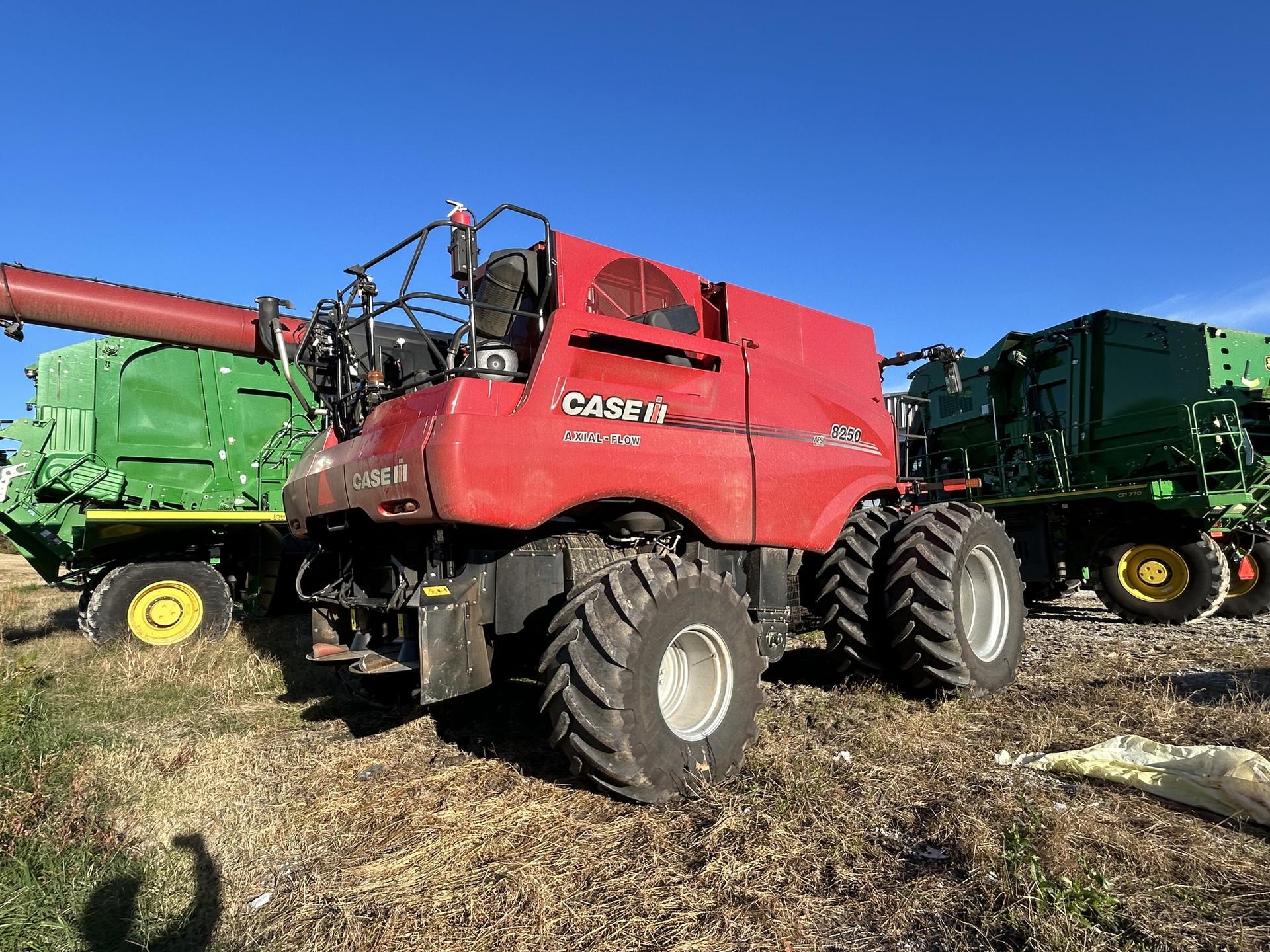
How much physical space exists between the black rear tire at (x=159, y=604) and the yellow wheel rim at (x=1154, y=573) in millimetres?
10737

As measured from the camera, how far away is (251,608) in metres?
9.82

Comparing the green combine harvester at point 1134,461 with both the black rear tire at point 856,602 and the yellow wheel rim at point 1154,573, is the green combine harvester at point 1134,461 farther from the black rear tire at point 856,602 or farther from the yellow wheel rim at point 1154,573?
the black rear tire at point 856,602

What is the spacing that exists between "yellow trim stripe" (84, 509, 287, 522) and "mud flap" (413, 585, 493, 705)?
524cm

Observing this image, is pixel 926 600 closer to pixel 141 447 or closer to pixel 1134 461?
pixel 1134 461

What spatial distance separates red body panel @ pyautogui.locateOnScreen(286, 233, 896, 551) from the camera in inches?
141

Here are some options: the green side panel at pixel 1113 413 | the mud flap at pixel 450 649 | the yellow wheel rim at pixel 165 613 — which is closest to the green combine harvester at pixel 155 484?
the yellow wheel rim at pixel 165 613

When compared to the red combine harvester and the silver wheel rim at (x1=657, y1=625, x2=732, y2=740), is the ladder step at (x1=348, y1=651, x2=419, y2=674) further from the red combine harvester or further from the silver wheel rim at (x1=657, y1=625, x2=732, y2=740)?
the silver wheel rim at (x1=657, y1=625, x2=732, y2=740)

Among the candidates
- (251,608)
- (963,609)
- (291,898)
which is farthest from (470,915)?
(251,608)

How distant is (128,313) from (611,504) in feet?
13.2

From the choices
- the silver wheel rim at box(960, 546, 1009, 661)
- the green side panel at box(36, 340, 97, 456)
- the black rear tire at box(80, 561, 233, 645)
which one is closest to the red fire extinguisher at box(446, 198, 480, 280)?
the silver wheel rim at box(960, 546, 1009, 661)

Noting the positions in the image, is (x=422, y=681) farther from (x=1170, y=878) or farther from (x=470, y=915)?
(x=1170, y=878)

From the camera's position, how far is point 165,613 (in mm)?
8852

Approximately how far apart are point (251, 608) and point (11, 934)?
307 inches

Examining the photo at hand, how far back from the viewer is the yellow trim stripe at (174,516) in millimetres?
8453
